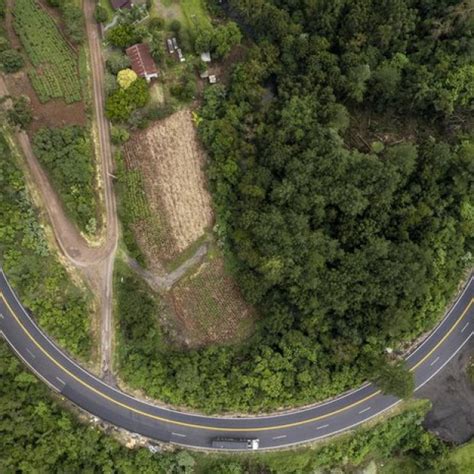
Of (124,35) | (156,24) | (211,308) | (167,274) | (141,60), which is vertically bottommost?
(211,308)

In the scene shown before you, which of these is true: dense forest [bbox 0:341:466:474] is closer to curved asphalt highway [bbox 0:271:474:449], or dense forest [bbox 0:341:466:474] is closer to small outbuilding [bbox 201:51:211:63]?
curved asphalt highway [bbox 0:271:474:449]

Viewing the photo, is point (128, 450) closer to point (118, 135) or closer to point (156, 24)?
point (118, 135)

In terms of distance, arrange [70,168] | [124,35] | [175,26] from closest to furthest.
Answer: [70,168] < [124,35] < [175,26]

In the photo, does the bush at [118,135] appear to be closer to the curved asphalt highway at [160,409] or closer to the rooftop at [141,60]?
the rooftop at [141,60]

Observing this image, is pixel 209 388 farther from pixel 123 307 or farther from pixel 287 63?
pixel 287 63

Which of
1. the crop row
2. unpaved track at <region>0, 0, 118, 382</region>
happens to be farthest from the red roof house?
unpaved track at <region>0, 0, 118, 382</region>

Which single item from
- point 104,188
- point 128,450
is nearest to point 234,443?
point 128,450
